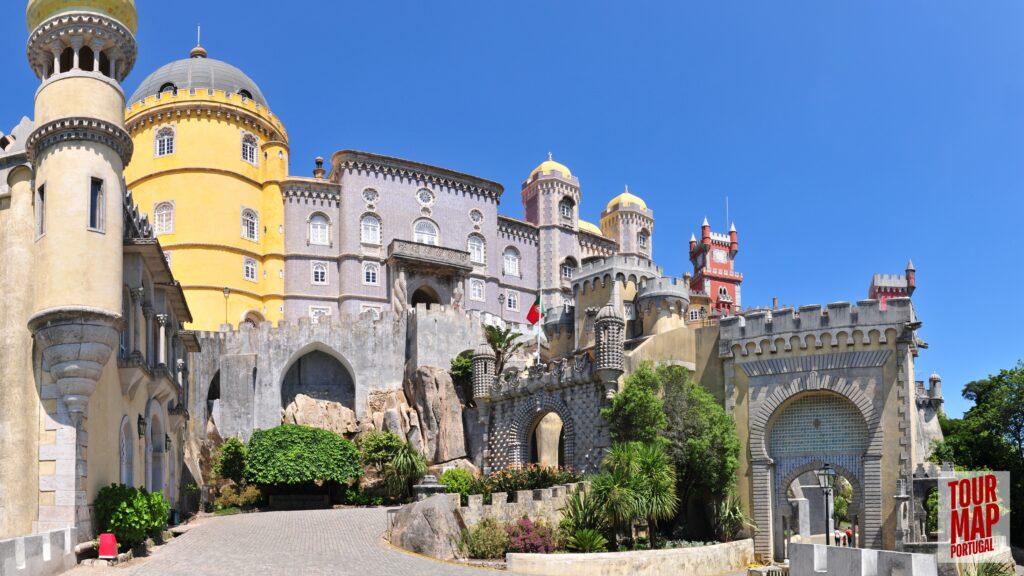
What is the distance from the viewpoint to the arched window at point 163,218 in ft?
184

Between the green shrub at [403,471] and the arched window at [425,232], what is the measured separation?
21.3 meters

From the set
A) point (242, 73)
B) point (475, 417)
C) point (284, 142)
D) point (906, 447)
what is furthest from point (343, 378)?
point (906, 447)

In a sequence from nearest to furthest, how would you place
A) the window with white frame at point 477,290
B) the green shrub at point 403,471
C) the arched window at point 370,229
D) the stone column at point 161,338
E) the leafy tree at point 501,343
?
the stone column at point 161,338, the green shrub at point 403,471, the leafy tree at point 501,343, the arched window at point 370,229, the window with white frame at point 477,290

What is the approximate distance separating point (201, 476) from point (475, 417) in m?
13.1

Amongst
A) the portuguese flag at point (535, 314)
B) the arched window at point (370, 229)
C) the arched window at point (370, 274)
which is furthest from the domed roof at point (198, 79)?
the portuguese flag at point (535, 314)

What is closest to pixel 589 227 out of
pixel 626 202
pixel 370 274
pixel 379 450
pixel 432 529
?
pixel 626 202

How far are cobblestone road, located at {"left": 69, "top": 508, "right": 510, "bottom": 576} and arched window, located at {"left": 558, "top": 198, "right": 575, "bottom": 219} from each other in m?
40.3

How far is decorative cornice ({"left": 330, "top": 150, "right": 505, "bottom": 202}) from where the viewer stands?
2389 inches

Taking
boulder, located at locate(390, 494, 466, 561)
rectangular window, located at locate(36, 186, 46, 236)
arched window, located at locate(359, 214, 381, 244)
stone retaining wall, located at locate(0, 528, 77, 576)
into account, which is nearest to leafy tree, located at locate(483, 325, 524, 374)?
arched window, located at locate(359, 214, 381, 244)

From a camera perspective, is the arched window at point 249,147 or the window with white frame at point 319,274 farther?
the window with white frame at point 319,274

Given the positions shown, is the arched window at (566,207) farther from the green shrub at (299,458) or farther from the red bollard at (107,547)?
the red bollard at (107,547)

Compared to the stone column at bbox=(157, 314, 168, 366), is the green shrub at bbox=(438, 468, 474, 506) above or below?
below

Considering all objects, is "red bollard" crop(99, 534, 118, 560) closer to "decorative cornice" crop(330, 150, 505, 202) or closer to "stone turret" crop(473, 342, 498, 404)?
"stone turret" crop(473, 342, 498, 404)

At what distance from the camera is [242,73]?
6144cm
